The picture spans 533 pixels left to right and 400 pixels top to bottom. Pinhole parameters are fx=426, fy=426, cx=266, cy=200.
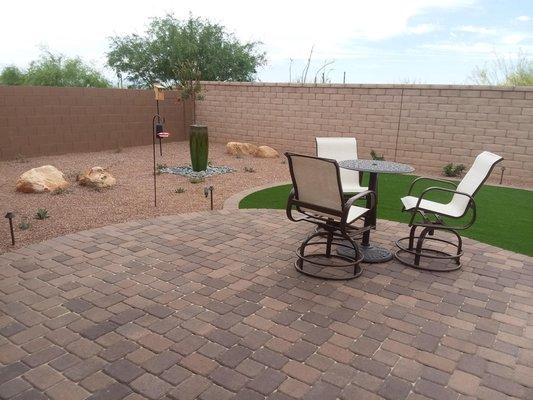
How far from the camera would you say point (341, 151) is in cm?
539

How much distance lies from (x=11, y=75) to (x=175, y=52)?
739 cm

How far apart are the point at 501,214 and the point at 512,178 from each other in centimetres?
328

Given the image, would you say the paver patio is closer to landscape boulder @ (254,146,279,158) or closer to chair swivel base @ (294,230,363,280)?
chair swivel base @ (294,230,363,280)

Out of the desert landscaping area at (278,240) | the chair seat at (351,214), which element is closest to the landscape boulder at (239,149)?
the desert landscaping area at (278,240)

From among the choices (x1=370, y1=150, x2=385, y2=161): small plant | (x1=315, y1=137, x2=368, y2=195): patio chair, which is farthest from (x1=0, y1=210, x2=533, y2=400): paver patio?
(x1=370, y1=150, x2=385, y2=161): small plant

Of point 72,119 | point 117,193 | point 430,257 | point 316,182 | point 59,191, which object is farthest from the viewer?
point 72,119

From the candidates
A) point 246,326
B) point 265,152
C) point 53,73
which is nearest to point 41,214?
point 246,326

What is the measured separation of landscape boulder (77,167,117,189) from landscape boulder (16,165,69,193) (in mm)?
278

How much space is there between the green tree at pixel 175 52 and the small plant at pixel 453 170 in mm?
11298

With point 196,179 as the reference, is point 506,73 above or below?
above

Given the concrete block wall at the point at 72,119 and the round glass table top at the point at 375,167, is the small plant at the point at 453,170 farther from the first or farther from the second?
the concrete block wall at the point at 72,119

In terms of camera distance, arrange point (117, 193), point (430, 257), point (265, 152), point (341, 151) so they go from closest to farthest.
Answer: point (430, 257), point (341, 151), point (117, 193), point (265, 152)

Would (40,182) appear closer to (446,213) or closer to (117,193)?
(117,193)

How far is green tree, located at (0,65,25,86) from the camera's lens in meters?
18.3
